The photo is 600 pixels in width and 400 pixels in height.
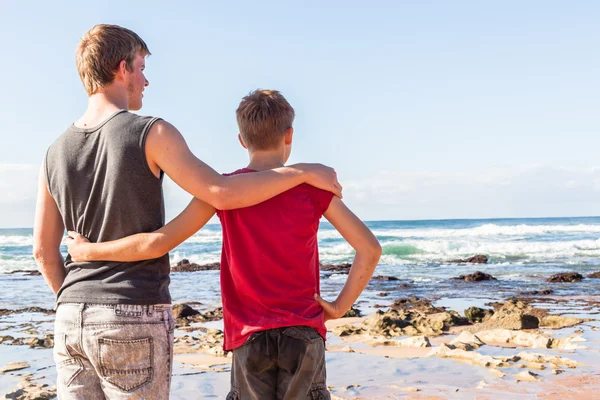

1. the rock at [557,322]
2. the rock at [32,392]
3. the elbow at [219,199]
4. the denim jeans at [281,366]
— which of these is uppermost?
the elbow at [219,199]

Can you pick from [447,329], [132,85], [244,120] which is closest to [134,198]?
[132,85]

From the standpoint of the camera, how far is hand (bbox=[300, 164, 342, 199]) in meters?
2.66

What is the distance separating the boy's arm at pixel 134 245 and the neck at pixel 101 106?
42 centimetres

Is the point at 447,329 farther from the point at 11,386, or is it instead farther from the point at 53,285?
the point at 53,285

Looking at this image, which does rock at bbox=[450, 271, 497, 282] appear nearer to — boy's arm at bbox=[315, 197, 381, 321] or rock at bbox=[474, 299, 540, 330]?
rock at bbox=[474, 299, 540, 330]

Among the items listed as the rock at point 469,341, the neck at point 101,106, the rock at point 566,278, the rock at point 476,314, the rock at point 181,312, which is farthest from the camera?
the rock at point 566,278

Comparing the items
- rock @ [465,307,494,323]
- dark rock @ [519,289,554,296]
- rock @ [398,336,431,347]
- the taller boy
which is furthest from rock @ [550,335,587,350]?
dark rock @ [519,289,554,296]

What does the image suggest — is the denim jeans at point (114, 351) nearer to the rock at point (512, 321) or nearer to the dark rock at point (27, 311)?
the rock at point (512, 321)

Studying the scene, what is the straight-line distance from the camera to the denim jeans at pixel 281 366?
8.38ft

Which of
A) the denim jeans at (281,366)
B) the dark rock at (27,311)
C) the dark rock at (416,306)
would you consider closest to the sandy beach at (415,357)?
the dark rock at (27,311)

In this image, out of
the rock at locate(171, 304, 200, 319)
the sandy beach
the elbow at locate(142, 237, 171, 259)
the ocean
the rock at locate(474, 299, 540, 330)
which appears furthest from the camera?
the ocean

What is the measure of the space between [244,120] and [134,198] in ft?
2.21

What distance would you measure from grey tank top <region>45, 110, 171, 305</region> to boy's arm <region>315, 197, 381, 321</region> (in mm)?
749

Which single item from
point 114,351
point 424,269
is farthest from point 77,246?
point 424,269
